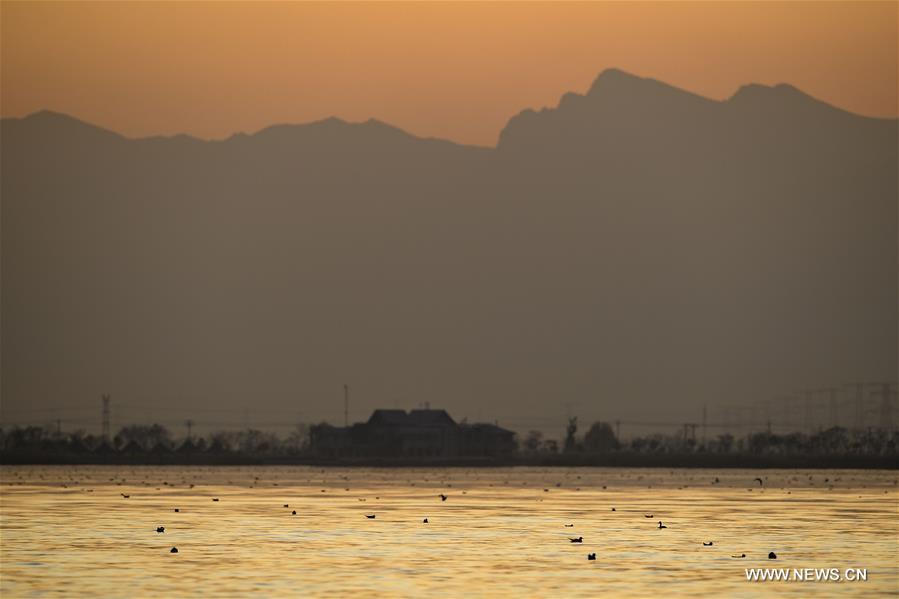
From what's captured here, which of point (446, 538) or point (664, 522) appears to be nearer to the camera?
point (446, 538)

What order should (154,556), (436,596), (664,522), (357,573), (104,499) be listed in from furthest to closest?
(104,499) → (664,522) → (154,556) → (357,573) → (436,596)

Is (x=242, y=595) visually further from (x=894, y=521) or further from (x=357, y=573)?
(x=894, y=521)

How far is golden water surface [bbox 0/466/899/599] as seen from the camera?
53000mm

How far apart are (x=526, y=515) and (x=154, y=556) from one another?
3804cm

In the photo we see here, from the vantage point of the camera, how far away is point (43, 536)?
72.8 meters

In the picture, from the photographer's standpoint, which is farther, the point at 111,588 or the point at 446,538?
the point at 446,538

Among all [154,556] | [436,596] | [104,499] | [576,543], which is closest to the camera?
[436,596]

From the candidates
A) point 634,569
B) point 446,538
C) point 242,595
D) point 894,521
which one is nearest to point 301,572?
point 242,595

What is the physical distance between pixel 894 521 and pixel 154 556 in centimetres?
4524

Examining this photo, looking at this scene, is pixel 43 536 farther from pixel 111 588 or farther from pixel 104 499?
pixel 104 499

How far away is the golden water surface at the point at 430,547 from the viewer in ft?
174

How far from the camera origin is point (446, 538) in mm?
73812

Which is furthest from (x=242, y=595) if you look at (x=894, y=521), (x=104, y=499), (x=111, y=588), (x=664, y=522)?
(x=104, y=499)

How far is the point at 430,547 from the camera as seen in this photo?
68.2 metres
